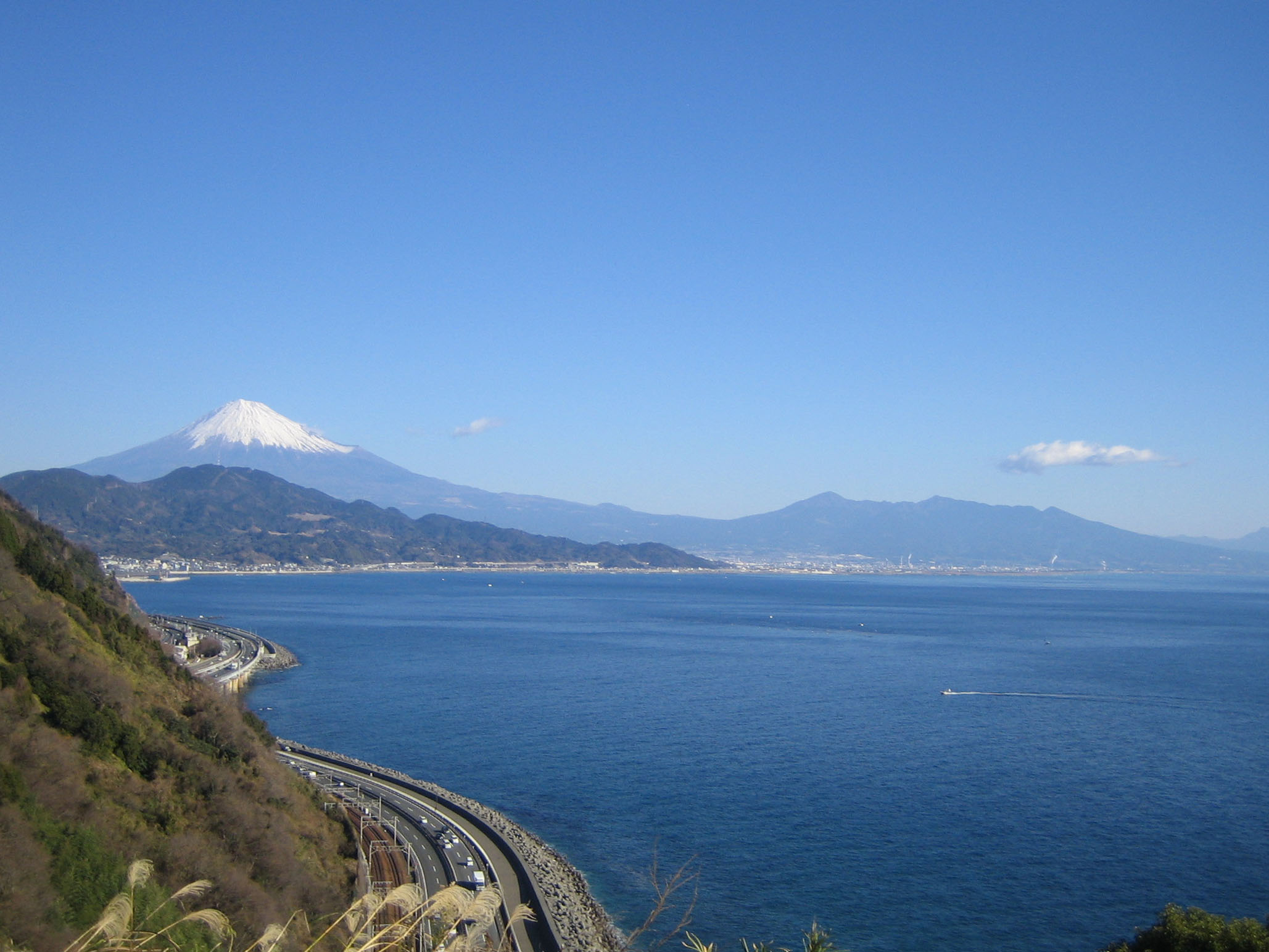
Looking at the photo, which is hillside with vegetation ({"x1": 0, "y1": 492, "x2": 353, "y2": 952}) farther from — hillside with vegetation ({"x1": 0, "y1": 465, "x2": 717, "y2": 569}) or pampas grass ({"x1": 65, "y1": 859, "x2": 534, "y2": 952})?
hillside with vegetation ({"x1": 0, "y1": 465, "x2": 717, "y2": 569})

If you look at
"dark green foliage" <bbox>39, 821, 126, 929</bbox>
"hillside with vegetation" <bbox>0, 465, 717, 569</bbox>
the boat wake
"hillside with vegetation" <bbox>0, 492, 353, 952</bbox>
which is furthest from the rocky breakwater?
"hillside with vegetation" <bbox>0, 465, 717, 569</bbox>

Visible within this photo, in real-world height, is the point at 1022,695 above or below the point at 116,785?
below

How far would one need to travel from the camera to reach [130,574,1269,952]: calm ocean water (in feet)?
37.3

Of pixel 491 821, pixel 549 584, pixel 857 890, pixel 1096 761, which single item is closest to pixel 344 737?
pixel 491 821

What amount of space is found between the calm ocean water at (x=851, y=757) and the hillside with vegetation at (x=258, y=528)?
6850cm

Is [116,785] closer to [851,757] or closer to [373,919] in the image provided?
[373,919]

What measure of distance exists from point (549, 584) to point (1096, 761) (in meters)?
76.1

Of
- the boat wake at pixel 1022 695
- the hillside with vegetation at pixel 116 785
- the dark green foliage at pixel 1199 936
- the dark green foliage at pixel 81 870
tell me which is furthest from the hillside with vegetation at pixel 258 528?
the dark green foliage at pixel 1199 936

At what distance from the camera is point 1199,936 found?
6.73 meters

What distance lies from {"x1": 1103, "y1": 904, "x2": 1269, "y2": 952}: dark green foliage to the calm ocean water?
3.21 m

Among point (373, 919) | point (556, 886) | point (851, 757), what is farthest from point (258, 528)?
point (373, 919)

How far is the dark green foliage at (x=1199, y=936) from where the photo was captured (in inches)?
254

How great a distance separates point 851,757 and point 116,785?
1315cm

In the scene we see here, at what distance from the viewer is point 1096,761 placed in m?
17.7
